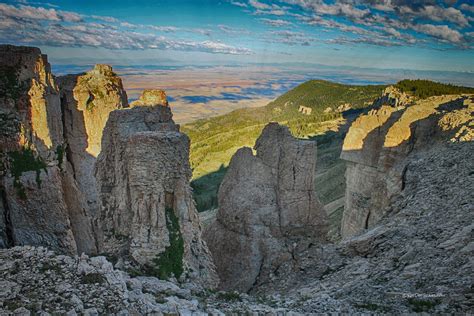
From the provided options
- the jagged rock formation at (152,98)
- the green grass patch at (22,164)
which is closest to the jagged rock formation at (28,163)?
the green grass patch at (22,164)

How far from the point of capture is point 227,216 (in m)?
28.2

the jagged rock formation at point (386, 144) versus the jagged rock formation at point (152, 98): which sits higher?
the jagged rock formation at point (152, 98)

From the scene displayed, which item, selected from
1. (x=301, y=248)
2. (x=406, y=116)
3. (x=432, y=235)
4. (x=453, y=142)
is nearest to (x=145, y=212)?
(x=301, y=248)

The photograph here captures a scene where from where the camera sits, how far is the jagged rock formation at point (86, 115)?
3675cm

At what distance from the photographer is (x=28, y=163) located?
2348 cm

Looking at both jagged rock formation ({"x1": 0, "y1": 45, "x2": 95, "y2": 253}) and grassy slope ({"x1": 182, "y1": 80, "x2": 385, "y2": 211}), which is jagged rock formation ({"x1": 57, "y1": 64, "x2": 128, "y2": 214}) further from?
grassy slope ({"x1": 182, "y1": 80, "x2": 385, "y2": 211})

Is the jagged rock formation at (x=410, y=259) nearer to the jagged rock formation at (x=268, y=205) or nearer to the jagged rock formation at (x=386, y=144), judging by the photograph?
the jagged rock formation at (x=268, y=205)

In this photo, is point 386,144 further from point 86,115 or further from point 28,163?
point 28,163

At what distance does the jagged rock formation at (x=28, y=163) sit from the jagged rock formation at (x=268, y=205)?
9.84m

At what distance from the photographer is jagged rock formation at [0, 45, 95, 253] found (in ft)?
73.7

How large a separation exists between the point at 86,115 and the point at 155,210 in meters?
22.4

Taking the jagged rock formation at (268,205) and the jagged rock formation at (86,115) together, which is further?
the jagged rock formation at (86,115)

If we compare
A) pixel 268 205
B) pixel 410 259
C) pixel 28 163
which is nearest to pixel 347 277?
pixel 410 259

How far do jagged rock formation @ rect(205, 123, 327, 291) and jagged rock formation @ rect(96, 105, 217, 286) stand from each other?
6.37 meters
